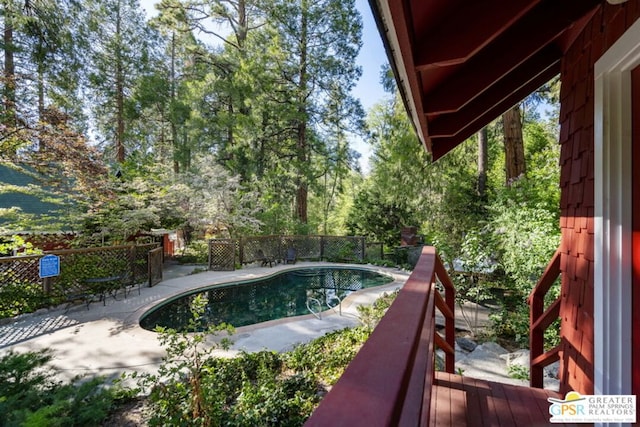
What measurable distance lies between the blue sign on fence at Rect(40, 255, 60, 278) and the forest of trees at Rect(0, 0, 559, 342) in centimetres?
180

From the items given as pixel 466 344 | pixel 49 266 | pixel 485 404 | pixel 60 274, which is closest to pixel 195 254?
pixel 60 274

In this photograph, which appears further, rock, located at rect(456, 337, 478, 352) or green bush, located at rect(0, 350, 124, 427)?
rock, located at rect(456, 337, 478, 352)

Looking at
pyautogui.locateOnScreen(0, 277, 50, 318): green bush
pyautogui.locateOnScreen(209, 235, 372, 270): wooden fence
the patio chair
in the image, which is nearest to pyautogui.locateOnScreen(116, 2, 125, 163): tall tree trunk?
pyautogui.locateOnScreen(209, 235, 372, 270): wooden fence

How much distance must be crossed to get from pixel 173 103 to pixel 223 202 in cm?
672

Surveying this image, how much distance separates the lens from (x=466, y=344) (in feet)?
15.7

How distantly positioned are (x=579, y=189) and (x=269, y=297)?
324 inches

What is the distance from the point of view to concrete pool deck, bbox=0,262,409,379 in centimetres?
423

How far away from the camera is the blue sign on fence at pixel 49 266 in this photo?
5973 millimetres

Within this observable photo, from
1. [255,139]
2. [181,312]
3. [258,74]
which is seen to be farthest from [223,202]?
[258,74]

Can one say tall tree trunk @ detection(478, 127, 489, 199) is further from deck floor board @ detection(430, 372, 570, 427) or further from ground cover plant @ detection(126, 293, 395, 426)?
deck floor board @ detection(430, 372, 570, 427)

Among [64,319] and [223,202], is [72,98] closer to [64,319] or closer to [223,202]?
[223,202]

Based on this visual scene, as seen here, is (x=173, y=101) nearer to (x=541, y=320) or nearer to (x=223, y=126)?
(x=223, y=126)

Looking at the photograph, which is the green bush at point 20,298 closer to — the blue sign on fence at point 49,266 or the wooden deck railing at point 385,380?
the blue sign on fence at point 49,266

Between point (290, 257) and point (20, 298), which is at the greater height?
point (20, 298)
